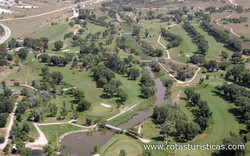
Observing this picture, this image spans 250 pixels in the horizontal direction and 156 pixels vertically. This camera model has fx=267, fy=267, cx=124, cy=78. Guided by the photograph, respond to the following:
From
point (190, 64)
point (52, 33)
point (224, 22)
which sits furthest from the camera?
point (224, 22)

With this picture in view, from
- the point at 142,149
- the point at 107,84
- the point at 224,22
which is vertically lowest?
the point at 142,149

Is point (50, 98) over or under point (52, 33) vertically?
under

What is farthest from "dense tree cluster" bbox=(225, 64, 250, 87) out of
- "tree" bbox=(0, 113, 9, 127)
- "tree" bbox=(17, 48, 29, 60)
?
"tree" bbox=(17, 48, 29, 60)

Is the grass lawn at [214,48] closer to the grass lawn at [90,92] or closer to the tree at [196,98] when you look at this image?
the grass lawn at [90,92]

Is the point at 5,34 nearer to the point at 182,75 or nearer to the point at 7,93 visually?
the point at 7,93

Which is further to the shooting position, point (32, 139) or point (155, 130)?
point (155, 130)

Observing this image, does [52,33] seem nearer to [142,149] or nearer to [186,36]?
[186,36]

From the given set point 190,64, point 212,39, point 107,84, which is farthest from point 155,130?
point 212,39

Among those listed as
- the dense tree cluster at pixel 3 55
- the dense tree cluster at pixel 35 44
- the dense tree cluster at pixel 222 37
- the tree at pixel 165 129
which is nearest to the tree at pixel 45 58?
the dense tree cluster at pixel 3 55

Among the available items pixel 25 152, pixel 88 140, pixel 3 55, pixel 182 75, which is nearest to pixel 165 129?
pixel 88 140
